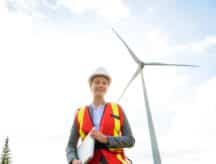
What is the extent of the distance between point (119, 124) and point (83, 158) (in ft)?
2.00

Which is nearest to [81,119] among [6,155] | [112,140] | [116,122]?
[116,122]

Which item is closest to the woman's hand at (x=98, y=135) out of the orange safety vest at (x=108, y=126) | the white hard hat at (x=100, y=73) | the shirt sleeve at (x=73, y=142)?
the orange safety vest at (x=108, y=126)

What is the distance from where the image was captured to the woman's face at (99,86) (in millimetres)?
3947

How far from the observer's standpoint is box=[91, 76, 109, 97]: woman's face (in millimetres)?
3947

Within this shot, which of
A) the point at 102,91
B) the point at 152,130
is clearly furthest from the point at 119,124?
the point at 152,130

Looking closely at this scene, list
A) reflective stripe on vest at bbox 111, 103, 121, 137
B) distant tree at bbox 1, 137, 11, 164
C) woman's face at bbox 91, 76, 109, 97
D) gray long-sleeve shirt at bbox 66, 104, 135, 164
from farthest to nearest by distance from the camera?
1. distant tree at bbox 1, 137, 11, 164
2. woman's face at bbox 91, 76, 109, 97
3. reflective stripe on vest at bbox 111, 103, 121, 137
4. gray long-sleeve shirt at bbox 66, 104, 135, 164

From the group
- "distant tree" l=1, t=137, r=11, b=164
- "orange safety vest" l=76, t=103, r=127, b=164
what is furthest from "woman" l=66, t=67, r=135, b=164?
"distant tree" l=1, t=137, r=11, b=164

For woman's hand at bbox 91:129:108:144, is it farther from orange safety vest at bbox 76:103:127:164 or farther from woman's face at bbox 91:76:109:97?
woman's face at bbox 91:76:109:97

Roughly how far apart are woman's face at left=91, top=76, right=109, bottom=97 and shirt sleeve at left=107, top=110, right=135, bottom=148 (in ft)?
1.25

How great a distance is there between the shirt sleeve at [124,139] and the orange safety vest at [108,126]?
0.16ft

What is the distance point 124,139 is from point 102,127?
0.91 ft

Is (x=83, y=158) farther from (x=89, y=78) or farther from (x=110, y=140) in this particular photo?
(x=89, y=78)

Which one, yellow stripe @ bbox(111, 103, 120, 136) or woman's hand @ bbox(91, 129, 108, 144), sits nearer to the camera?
woman's hand @ bbox(91, 129, 108, 144)

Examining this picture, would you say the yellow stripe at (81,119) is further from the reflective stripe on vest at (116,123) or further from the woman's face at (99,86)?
the reflective stripe on vest at (116,123)
